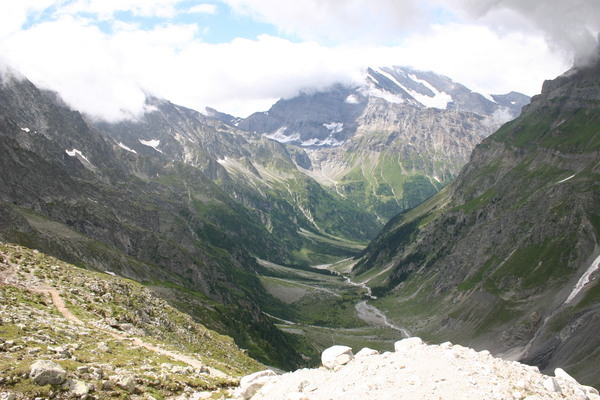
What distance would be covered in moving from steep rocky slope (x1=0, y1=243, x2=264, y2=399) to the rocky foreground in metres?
7.73

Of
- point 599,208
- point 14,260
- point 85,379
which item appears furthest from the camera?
point 599,208

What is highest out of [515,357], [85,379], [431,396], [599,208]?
[599,208]

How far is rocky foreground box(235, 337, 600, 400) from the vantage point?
25.6 m

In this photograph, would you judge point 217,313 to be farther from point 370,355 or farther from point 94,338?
point 370,355

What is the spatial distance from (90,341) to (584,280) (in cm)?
16275

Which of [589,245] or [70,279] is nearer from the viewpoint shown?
[70,279]

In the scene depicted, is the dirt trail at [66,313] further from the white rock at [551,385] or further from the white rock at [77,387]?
the white rock at [551,385]

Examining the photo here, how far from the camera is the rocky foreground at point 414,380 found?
25.6 metres

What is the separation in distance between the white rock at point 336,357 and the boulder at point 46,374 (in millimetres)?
16978

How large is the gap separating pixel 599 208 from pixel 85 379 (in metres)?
207

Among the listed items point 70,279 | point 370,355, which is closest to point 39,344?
point 370,355

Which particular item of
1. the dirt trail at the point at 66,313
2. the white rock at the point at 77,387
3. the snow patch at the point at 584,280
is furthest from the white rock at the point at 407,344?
the snow patch at the point at 584,280

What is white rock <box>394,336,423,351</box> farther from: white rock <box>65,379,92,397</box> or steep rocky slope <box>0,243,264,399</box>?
white rock <box>65,379,92,397</box>

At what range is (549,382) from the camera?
94.6 ft
